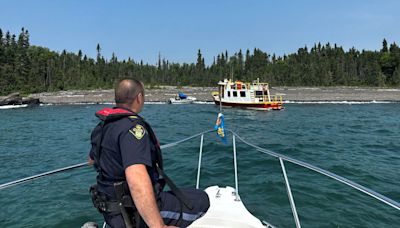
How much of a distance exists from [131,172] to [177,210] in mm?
783

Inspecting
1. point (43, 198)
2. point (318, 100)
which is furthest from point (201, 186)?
point (318, 100)

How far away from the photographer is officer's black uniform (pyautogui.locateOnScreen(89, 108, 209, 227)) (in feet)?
6.73

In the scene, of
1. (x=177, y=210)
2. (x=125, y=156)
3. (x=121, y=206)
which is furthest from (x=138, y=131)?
(x=177, y=210)

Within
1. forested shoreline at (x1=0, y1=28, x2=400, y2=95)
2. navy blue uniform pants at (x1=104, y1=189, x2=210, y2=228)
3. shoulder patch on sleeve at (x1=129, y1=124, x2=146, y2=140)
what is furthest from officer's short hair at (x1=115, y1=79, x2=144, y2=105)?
forested shoreline at (x1=0, y1=28, x2=400, y2=95)

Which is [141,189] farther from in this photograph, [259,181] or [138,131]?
[259,181]

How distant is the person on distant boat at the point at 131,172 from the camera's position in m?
2.01

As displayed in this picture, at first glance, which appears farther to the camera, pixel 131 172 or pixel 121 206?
pixel 121 206

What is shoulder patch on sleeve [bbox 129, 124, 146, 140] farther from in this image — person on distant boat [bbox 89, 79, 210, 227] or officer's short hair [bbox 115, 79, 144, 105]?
officer's short hair [bbox 115, 79, 144, 105]

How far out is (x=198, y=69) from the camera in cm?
10556

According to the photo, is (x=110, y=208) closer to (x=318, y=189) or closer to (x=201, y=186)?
(x=201, y=186)

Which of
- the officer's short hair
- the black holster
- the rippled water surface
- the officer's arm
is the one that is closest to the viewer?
the officer's arm

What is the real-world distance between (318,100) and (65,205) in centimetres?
5555

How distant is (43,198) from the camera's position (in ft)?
23.3

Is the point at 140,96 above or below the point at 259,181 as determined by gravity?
above
